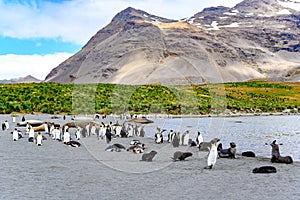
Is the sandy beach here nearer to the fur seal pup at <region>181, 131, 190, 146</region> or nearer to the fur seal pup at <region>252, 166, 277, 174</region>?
the fur seal pup at <region>252, 166, 277, 174</region>

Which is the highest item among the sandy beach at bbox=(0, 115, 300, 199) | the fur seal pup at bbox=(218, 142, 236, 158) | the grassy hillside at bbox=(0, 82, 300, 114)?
the grassy hillside at bbox=(0, 82, 300, 114)

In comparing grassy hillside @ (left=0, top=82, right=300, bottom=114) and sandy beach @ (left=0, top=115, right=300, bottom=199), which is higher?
grassy hillside @ (left=0, top=82, right=300, bottom=114)

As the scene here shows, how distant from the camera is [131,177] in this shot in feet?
43.5

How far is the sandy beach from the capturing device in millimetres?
10859

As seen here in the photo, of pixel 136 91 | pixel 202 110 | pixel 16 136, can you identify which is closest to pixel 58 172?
pixel 16 136

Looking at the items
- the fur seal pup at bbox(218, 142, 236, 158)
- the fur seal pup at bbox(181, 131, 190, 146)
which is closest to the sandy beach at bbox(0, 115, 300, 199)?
the fur seal pup at bbox(218, 142, 236, 158)

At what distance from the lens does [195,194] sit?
35.7 feet

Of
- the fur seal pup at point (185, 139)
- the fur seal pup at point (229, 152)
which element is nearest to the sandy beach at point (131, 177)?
the fur seal pup at point (229, 152)

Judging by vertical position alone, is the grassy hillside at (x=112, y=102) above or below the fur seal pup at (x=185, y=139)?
above

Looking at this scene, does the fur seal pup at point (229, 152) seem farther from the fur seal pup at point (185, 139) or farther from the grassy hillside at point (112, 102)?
the grassy hillside at point (112, 102)

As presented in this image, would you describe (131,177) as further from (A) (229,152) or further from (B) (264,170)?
(A) (229,152)

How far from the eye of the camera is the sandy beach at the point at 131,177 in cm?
1086

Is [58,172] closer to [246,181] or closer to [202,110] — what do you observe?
[246,181]

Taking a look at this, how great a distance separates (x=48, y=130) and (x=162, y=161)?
14.6 m
